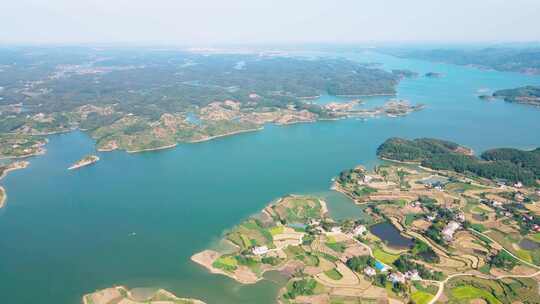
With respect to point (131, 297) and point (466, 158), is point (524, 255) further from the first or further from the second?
point (131, 297)

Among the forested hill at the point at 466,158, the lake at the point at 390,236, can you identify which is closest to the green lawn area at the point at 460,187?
the forested hill at the point at 466,158

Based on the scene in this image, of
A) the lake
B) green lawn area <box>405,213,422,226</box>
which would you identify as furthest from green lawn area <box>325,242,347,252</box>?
green lawn area <box>405,213,422,226</box>

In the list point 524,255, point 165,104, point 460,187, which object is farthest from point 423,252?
point 165,104

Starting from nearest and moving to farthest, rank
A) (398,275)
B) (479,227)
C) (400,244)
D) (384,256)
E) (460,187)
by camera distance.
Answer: (398,275) < (384,256) < (400,244) < (479,227) < (460,187)

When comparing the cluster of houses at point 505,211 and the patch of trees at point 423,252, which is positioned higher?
the cluster of houses at point 505,211

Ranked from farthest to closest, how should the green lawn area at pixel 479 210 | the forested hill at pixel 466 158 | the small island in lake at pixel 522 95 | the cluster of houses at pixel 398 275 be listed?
the small island in lake at pixel 522 95
the forested hill at pixel 466 158
the green lawn area at pixel 479 210
the cluster of houses at pixel 398 275

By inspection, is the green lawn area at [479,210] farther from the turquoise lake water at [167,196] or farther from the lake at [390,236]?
the turquoise lake water at [167,196]

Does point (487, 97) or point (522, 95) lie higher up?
point (522, 95)
